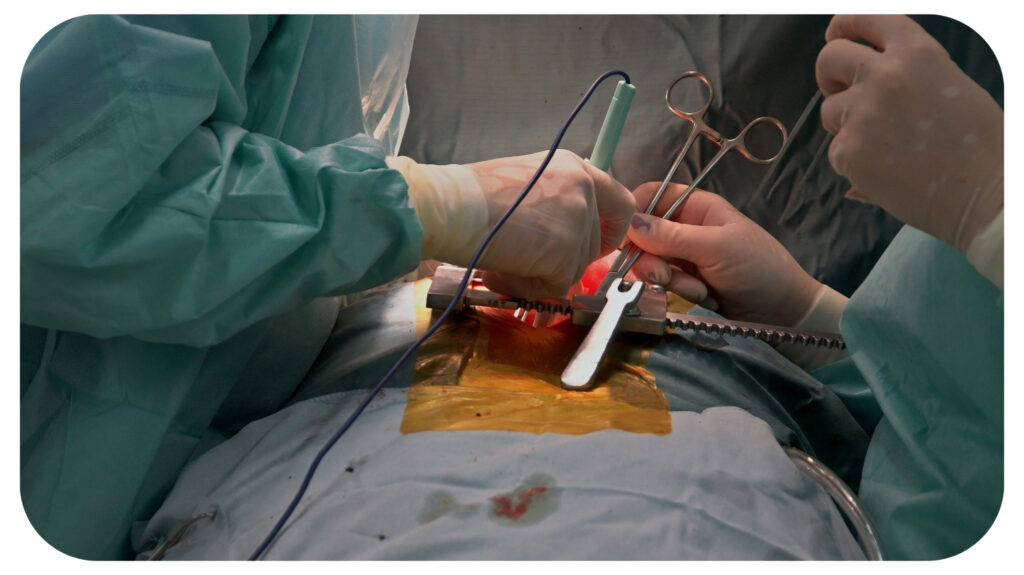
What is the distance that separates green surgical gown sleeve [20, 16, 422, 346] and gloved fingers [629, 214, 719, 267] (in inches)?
21.1

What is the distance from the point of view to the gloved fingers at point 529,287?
1272 millimetres

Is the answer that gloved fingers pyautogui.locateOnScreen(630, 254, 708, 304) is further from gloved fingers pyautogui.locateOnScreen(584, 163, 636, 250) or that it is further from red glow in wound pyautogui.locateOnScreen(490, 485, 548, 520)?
red glow in wound pyautogui.locateOnScreen(490, 485, 548, 520)

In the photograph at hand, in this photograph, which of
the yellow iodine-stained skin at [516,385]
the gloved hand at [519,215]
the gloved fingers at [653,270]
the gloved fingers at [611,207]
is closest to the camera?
the yellow iodine-stained skin at [516,385]

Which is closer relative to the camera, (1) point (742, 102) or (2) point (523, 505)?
(2) point (523, 505)

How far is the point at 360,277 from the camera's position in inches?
41.3

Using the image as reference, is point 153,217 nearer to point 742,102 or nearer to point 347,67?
point 347,67

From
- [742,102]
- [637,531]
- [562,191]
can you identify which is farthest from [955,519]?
[742,102]

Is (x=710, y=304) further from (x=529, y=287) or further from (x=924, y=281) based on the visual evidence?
(x=924, y=281)

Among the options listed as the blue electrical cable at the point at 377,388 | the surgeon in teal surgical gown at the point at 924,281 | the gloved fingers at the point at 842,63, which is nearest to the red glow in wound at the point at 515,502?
the blue electrical cable at the point at 377,388

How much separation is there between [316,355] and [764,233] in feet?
2.63

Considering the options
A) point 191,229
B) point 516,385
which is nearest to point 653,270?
point 516,385

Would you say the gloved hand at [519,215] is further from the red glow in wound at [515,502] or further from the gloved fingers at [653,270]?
the red glow in wound at [515,502]

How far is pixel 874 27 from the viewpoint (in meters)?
0.92

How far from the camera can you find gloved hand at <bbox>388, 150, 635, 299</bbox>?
1.14m
